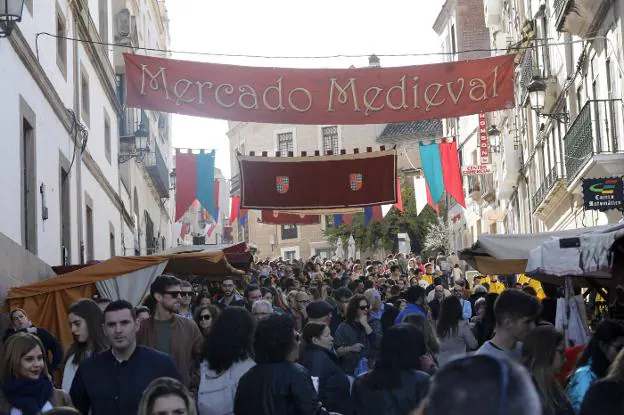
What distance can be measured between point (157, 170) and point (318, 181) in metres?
16.3

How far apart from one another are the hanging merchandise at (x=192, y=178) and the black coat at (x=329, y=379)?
16.6m

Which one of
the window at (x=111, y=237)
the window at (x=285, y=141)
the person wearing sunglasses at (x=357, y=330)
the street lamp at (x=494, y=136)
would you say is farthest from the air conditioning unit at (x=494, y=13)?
the window at (x=285, y=141)

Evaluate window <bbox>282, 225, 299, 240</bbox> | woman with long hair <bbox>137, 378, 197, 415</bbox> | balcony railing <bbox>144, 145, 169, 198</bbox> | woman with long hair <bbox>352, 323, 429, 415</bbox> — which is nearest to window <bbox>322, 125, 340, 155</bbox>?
window <bbox>282, 225, 299, 240</bbox>

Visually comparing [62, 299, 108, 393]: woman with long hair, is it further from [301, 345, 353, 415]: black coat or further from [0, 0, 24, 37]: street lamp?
[0, 0, 24, 37]: street lamp

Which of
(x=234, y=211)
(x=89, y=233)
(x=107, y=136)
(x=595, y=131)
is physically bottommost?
(x=89, y=233)

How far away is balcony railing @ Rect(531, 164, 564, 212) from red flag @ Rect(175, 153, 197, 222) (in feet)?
26.9

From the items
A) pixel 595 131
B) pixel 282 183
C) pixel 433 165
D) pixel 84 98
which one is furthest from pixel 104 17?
pixel 595 131

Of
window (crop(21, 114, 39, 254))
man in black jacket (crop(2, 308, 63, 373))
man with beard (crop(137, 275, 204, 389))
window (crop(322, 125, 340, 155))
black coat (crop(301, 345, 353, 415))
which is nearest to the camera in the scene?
black coat (crop(301, 345, 353, 415))

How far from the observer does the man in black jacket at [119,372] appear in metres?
6.55

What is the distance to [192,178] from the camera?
25.2 metres

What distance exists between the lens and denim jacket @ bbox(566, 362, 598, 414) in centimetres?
679

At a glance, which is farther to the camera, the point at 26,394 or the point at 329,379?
the point at 329,379

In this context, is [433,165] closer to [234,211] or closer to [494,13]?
[494,13]

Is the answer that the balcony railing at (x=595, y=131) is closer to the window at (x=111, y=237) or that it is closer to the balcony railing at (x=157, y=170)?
the window at (x=111, y=237)
